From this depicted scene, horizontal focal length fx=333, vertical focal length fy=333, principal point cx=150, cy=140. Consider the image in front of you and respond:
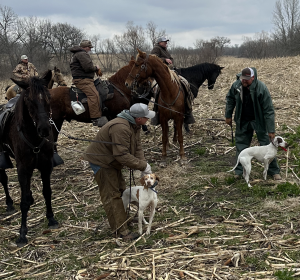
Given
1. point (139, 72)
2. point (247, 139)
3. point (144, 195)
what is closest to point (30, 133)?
point (144, 195)

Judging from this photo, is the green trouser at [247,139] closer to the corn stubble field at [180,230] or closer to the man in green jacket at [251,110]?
the man in green jacket at [251,110]

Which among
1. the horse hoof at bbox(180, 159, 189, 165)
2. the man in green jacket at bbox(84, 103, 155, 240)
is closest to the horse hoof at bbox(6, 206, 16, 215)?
the man in green jacket at bbox(84, 103, 155, 240)

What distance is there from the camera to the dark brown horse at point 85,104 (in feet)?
28.7

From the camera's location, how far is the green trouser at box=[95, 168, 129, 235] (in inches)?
209

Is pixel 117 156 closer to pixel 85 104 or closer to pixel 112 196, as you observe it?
pixel 112 196

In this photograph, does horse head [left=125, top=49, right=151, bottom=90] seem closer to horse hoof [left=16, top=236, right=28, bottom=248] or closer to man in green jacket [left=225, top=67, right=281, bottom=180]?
man in green jacket [left=225, top=67, right=281, bottom=180]

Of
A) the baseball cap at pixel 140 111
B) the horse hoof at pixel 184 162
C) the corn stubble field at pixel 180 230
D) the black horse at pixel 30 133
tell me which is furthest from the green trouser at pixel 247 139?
the black horse at pixel 30 133

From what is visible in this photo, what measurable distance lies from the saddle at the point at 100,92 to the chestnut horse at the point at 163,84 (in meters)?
0.76

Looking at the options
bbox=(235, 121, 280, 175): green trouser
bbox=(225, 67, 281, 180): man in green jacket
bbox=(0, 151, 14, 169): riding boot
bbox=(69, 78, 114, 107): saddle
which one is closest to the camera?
bbox=(0, 151, 14, 169): riding boot

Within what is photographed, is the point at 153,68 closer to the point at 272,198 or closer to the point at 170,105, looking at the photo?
the point at 170,105

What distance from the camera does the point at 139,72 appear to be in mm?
8344

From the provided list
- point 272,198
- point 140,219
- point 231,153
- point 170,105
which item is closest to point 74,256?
point 140,219

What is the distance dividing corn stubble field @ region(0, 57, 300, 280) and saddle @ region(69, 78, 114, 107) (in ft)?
6.23

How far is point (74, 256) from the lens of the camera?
4922 mm
